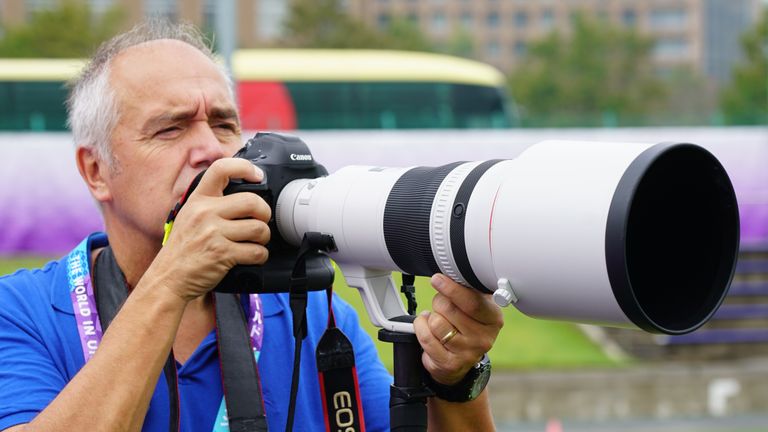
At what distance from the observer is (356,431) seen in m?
2.47

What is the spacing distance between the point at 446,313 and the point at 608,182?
0.52m

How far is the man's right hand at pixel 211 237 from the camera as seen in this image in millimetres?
2189

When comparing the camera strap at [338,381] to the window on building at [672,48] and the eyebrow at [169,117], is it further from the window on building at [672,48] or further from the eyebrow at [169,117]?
the window on building at [672,48]

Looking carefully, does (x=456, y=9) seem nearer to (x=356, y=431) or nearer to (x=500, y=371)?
(x=500, y=371)

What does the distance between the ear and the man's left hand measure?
91cm

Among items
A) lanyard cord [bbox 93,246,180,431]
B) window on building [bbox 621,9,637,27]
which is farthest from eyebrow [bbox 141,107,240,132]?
window on building [bbox 621,9,637,27]

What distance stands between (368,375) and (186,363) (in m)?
0.44

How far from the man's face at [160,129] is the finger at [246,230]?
35 centimetres

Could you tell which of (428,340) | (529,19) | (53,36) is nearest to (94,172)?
(428,340)

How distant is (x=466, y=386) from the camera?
2.36m

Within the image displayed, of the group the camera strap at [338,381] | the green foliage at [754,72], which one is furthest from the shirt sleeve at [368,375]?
the green foliage at [754,72]

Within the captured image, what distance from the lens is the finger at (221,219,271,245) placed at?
2199 mm

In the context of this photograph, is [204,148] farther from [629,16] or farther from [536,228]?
[629,16]

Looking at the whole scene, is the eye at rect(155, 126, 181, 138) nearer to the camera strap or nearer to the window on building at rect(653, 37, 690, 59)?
the camera strap
